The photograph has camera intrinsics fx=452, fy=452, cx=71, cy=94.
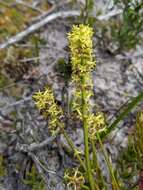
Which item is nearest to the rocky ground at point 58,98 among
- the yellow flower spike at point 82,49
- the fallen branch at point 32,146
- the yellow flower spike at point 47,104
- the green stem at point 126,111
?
the fallen branch at point 32,146

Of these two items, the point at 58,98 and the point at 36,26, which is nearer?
the point at 58,98

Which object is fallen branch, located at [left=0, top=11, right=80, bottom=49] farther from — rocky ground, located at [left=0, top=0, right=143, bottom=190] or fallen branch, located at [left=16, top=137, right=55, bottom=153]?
fallen branch, located at [left=16, top=137, right=55, bottom=153]

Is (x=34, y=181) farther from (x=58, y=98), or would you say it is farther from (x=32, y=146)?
(x=58, y=98)

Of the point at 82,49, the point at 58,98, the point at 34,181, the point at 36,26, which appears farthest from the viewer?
the point at 36,26

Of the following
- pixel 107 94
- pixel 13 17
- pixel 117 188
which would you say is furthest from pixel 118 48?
pixel 117 188

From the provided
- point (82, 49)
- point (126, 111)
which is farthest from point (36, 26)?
point (82, 49)

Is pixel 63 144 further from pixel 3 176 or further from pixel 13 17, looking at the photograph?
pixel 13 17

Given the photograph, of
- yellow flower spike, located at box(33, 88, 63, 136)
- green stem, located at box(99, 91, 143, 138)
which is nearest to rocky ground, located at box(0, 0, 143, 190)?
green stem, located at box(99, 91, 143, 138)

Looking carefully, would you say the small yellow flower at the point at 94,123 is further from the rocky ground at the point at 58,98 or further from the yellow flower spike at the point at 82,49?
the rocky ground at the point at 58,98
